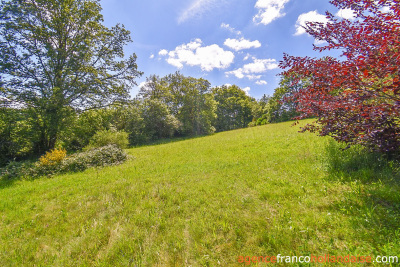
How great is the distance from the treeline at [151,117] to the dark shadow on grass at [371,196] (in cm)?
254

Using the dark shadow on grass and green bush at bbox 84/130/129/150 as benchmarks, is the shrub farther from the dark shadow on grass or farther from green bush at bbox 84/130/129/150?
the dark shadow on grass

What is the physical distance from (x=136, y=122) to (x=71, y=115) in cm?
980

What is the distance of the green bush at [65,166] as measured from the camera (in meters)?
7.34

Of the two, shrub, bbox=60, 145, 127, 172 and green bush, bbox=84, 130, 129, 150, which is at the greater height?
green bush, bbox=84, 130, 129, 150

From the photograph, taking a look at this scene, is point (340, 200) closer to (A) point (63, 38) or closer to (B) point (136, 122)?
(A) point (63, 38)

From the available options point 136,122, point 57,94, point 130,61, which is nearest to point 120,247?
point 57,94

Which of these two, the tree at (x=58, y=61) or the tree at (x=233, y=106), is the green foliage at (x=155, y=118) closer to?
the tree at (x=58, y=61)

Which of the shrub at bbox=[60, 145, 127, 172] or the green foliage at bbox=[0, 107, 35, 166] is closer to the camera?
the shrub at bbox=[60, 145, 127, 172]

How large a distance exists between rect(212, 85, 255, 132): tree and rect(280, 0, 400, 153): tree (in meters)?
43.7

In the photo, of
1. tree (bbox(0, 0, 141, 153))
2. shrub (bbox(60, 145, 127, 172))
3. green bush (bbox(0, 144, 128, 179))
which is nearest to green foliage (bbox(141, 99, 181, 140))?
tree (bbox(0, 0, 141, 153))

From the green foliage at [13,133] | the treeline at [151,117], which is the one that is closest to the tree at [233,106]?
the treeline at [151,117]

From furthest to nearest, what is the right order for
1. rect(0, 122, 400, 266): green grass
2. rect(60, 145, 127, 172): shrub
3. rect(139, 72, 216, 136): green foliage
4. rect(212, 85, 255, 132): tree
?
rect(212, 85, 255, 132): tree < rect(139, 72, 216, 136): green foliage < rect(60, 145, 127, 172): shrub < rect(0, 122, 400, 266): green grass

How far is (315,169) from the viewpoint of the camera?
4.43 meters

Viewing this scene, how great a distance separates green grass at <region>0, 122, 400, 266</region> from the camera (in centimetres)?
232
